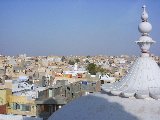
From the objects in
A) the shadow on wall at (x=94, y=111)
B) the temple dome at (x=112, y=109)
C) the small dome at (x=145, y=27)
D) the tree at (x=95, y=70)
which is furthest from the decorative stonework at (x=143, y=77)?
the tree at (x=95, y=70)

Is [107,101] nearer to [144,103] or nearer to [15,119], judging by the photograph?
[144,103]

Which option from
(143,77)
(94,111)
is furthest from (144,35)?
(94,111)

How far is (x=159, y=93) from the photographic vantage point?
497 centimetres

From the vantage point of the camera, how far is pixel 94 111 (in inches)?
199

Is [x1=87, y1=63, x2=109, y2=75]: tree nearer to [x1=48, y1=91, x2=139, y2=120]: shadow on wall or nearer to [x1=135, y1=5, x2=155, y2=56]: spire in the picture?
[x1=135, y1=5, x2=155, y2=56]: spire

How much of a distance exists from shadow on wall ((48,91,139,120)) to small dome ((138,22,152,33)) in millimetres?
1833

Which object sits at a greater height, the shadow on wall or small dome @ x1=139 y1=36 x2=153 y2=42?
small dome @ x1=139 y1=36 x2=153 y2=42

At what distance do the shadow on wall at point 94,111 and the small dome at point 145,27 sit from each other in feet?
6.01

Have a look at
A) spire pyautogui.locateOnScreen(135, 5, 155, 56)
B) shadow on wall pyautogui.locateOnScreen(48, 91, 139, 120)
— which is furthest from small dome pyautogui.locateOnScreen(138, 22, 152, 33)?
shadow on wall pyautogui.locateOnScreen(48, 91, 139, 120)

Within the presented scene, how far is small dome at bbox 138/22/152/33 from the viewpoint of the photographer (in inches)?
223

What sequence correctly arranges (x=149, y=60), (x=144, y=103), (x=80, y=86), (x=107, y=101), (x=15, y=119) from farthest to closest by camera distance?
(x=80, y=86) < (x=15, y=119) < (x=149, y=60) < (x=107, y=101) < (x=144, y=103)

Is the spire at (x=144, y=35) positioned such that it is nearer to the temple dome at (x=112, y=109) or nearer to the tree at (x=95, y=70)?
the temple dome at (x=112, y=109)

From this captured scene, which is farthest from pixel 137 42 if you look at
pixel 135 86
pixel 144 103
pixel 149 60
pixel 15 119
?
pixel 15 119

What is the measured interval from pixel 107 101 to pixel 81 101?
77 cm
